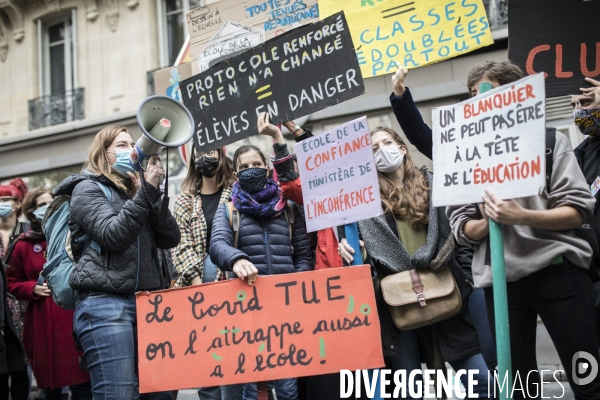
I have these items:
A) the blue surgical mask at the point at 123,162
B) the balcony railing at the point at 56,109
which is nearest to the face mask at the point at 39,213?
the blue surgical mask at the point at 123,162

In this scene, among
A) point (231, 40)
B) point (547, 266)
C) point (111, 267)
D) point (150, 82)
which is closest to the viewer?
point (547, 266)

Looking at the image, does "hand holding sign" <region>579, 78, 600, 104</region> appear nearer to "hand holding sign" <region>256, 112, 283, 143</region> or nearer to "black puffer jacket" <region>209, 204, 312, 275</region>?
"hand holding sign" <region>256, 112, 283, 143</region>

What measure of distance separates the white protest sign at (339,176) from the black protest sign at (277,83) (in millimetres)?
264

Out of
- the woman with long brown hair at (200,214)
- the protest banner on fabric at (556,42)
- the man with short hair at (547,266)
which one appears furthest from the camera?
the woman with long brown hair at (200,214)

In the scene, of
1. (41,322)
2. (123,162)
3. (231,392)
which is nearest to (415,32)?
(123,162)

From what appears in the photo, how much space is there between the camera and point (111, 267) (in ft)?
10.5

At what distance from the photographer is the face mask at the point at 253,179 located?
11.8ft

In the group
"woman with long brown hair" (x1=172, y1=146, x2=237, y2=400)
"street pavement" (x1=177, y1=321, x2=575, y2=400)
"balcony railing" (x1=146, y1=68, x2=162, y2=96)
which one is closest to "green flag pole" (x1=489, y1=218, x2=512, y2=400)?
"woman with long brown hair" (x1=172, y1=146, x2=237, y2=400)

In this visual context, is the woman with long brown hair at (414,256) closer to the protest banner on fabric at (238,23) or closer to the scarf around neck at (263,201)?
the scarf around neck at (263,201)

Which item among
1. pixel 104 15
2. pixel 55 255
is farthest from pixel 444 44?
pixel 104 15

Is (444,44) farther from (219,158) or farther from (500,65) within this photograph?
(219,158)

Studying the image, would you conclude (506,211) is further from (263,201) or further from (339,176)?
(263,201)

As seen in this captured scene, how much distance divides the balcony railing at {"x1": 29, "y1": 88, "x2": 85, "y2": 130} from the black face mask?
9.79 metres

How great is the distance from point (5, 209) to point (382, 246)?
12.6 feet
